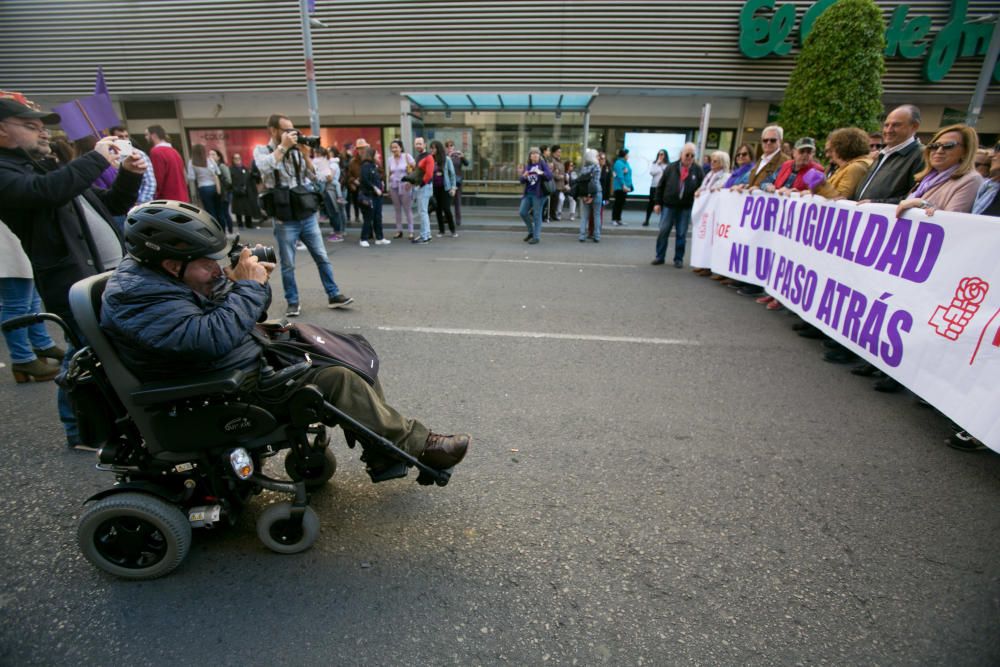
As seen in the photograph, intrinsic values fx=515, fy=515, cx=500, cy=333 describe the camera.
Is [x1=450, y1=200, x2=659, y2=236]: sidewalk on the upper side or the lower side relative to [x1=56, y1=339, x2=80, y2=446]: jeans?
upper

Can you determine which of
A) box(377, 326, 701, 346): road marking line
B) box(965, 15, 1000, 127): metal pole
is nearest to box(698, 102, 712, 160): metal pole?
→ box(965, 15, 1000, 127): metal pole

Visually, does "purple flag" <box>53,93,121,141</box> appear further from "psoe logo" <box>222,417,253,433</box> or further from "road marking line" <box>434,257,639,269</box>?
"road marking line" <box>434,257,639,269</box>

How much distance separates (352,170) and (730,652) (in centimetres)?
1094

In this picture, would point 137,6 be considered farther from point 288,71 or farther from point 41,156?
point 41,156

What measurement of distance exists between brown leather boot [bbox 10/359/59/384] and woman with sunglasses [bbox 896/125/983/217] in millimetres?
6548

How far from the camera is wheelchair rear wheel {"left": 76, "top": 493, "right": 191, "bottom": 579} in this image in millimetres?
2023

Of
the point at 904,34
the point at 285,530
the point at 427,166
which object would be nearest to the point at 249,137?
the point at 427,166

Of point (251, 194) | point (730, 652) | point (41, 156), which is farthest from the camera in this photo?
point (251, 194)

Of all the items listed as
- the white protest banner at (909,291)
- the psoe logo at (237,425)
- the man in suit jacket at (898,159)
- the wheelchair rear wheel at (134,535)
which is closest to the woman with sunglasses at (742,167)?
the white protest banner at (909,291)

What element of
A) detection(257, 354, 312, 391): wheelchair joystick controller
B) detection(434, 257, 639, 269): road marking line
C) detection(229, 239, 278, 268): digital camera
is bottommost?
detection(434, 257, 639, 269): road marking line

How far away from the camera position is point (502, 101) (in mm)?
13977

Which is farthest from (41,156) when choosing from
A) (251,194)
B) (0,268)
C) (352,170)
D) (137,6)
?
(137,6)

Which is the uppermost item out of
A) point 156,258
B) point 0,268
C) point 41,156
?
point 41,156

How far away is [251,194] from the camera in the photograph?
1268 centimetres
